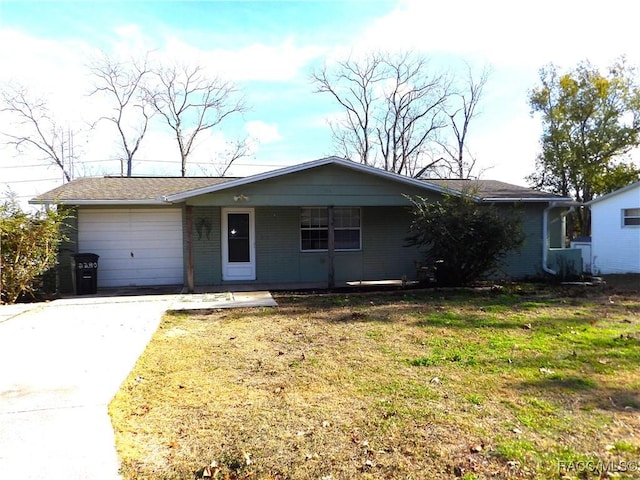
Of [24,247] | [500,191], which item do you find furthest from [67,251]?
[500,191]

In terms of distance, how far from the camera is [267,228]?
12.5 m

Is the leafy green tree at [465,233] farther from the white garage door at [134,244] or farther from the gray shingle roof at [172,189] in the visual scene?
the white garage door at [134,244]

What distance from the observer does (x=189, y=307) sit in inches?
346

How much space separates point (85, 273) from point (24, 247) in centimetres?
152

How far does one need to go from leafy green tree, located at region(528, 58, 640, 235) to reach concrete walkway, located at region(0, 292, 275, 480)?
26786mm

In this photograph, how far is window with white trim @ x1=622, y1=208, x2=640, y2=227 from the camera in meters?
16.2

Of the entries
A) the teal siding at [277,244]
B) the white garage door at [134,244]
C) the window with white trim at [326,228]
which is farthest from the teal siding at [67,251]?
the window with white trim at [326,228]

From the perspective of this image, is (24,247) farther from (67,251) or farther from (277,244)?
(277,244)

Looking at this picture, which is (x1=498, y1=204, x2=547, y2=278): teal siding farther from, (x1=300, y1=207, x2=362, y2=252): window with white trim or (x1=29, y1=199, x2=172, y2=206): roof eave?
(x1=29, y1=199, x2=172, y2=206): roof eave

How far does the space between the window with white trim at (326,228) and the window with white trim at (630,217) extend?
36.6 ft

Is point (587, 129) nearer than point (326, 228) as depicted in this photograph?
No

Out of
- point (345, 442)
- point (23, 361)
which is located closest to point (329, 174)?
point (23, 361)

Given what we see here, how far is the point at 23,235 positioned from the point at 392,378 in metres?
8.94

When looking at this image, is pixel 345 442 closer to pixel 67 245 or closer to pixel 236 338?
pixel 236 338
